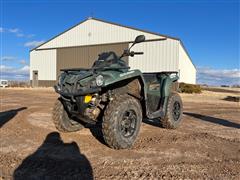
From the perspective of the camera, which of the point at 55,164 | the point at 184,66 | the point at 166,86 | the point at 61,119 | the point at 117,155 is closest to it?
the point at 55,164

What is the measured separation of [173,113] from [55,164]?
3727 millimetres

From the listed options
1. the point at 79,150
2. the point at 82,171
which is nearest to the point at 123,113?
the point at 79,150

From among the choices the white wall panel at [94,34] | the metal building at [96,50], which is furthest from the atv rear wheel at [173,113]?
the white wall panel at [94,34]

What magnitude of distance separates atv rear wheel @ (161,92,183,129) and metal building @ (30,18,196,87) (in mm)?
20138

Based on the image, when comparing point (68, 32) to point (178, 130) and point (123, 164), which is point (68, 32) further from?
point (123, 164)

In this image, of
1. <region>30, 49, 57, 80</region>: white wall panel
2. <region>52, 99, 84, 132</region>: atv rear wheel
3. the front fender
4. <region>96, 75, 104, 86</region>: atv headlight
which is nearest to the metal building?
<region>30, 49, 57, 80</region>: white wall panel

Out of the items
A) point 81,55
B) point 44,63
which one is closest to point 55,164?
point 81,55

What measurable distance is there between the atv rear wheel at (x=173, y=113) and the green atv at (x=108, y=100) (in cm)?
64

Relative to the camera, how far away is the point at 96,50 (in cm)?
3216

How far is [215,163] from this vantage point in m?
4.25

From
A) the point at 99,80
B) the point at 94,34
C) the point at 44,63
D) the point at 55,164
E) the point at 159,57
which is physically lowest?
the point at 55,164

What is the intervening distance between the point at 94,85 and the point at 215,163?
7.25ft

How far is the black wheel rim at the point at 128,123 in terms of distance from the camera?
199 inches

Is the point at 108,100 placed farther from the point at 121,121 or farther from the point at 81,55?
the point at 81,55
